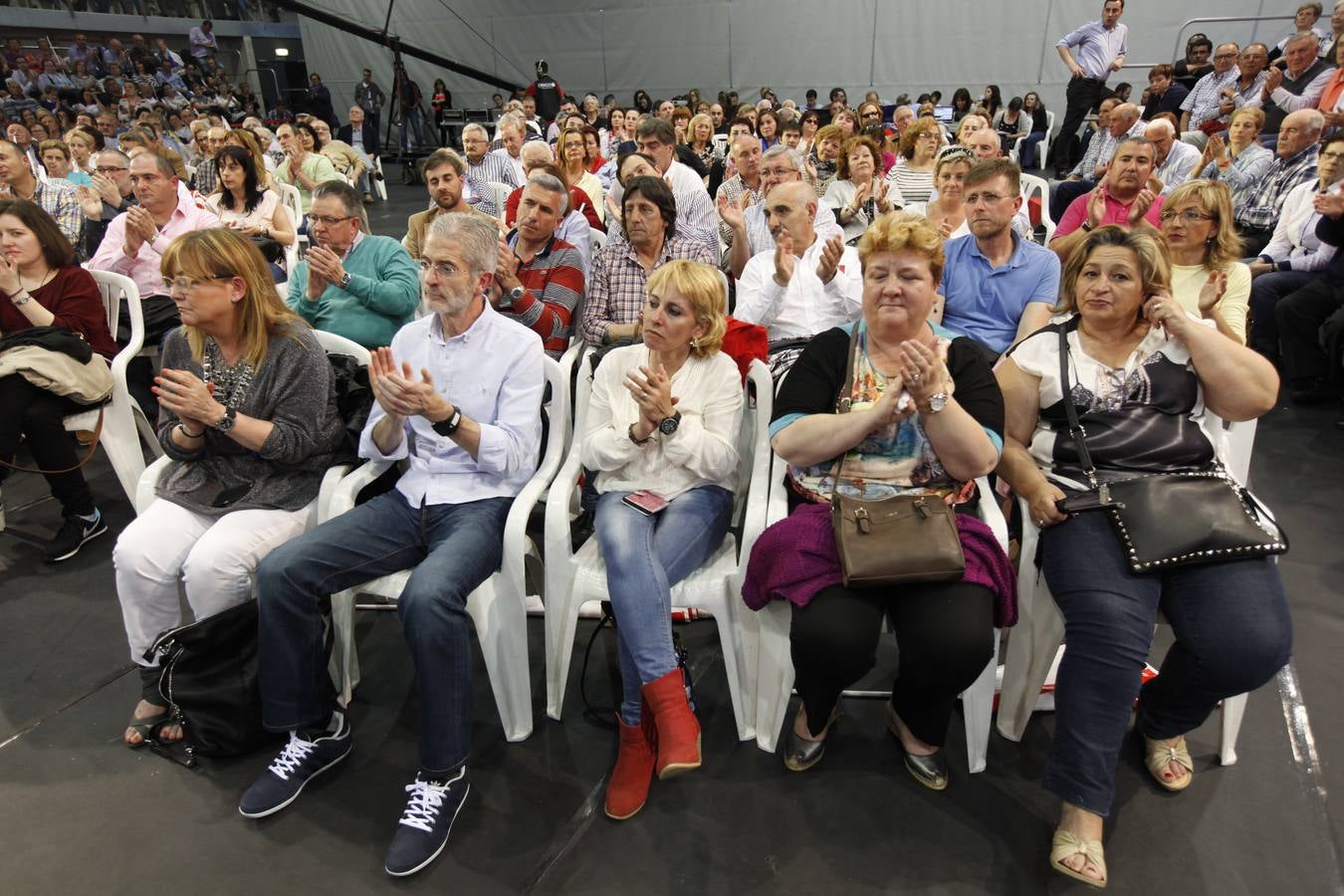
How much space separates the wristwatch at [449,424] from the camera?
1905mm

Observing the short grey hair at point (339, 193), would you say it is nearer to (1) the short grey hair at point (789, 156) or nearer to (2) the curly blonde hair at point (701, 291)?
(2) the curly blonde hair at point (701, 291)

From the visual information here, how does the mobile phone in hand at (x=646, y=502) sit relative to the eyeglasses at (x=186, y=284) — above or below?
below

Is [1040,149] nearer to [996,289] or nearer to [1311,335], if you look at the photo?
[1311,335]

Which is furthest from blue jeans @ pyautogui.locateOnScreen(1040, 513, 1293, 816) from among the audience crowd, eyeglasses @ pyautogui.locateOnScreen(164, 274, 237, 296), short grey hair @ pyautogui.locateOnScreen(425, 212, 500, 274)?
eyeglasses @ pyautogui.locateOnScreen(164, 274, 237, 296)

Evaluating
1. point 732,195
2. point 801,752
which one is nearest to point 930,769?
point 801,752

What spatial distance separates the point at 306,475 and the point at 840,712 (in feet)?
5.36

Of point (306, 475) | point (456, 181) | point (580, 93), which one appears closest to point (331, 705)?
point (306, 475)

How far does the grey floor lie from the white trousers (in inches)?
15.3

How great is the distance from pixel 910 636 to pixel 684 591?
55 cm

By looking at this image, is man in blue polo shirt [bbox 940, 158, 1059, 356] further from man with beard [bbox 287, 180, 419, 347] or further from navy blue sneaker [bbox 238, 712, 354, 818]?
navy blue sneaker [bbox 238, 712, 354, 818]

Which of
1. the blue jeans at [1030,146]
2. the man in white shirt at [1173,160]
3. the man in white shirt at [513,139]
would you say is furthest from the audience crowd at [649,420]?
the blue jeans at [1030,146]

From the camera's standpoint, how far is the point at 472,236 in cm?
205

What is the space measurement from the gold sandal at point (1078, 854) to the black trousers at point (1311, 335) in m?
3.43

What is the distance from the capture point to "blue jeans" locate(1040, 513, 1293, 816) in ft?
5.36
